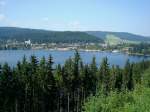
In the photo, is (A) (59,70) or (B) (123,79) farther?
(B) (123,79)

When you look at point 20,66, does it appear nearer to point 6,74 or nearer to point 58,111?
point 6,74

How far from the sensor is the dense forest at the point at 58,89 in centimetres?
4828

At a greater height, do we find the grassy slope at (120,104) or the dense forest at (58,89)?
the grassy slope at (120,104)

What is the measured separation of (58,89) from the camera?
3078 inches

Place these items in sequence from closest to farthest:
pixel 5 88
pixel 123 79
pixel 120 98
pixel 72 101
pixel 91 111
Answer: pixel 91 111 < pixel 120 98 < pixel 5 88 < pixel 72 101 < pixel 123 79

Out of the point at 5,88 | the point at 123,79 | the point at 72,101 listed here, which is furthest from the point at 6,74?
the point at 123,79

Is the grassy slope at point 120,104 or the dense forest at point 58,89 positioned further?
the dense forest at point 58,89

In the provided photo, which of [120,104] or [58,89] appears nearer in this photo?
[120,104]

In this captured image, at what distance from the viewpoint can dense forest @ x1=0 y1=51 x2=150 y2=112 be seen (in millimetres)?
48281

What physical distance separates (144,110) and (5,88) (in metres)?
33.4

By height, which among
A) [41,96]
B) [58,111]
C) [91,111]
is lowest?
[58,111]

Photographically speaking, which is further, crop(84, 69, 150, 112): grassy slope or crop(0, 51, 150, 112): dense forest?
crop(0, 51, 150, 112): dense forest

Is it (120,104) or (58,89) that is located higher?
(120,104)

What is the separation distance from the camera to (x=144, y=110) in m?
34.3
